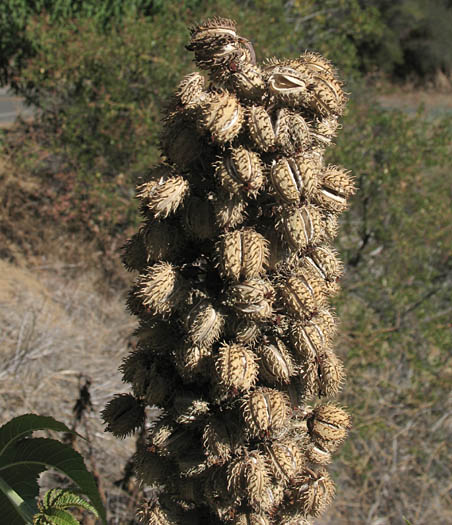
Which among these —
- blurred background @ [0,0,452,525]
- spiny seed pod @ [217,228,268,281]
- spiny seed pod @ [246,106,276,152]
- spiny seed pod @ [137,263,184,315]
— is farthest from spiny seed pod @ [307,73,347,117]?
blurred background @ [0,0,452,525]

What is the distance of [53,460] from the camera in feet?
5.01

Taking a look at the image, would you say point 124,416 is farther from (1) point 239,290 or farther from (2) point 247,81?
(2) point 247,81

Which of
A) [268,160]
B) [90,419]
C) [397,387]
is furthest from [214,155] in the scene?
[397,387]

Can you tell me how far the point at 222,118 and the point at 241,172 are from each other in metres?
0.15

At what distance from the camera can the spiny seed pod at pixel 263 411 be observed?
161cm

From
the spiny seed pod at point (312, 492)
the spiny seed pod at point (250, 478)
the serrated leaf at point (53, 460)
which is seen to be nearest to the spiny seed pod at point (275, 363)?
the spiny seed pod at point (250, 478)

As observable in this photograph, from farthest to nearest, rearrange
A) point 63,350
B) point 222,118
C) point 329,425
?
1. point 63,350
2. point 329,425
3. point 222,118

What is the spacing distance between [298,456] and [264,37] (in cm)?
968

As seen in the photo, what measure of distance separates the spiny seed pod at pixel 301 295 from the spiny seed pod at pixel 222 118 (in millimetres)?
459

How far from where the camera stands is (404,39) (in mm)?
30438

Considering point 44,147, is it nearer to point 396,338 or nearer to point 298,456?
point 396,338

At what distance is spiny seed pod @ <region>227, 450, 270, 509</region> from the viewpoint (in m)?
1.61

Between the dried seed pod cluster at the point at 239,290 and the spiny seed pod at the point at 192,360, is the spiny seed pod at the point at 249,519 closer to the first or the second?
the dried seed pod cluster at the point at 239,290

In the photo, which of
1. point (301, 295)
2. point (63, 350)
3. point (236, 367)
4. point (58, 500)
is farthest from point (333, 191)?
point (63, 350)
